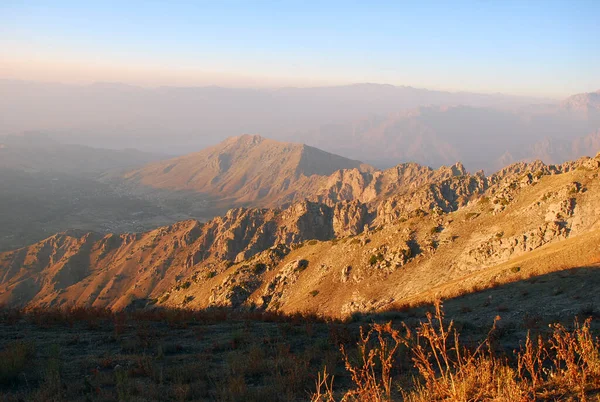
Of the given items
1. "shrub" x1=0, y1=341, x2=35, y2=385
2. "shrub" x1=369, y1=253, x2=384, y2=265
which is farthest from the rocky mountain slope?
"shrub" x1=0, y1=341, x2=35, y2=385

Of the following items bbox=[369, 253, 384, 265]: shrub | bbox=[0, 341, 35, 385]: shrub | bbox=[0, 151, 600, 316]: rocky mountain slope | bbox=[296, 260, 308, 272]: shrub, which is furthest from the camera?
bbox=[296, 260, 308, 272]: shrub

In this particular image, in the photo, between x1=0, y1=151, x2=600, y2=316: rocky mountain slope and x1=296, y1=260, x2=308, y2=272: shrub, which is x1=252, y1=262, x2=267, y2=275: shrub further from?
x1=296, y1=260, x2=308, y2=272: shrub

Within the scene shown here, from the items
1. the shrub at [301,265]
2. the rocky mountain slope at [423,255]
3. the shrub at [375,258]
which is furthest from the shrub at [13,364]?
the shrub at [301,265]

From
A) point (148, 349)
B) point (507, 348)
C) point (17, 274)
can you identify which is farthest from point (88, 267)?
point (507, 348)

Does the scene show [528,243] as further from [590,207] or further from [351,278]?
[351,278]

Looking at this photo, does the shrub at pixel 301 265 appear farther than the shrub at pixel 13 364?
Yes

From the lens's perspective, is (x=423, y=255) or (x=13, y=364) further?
(x=423, y=255)

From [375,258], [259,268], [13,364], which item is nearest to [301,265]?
[259,268]

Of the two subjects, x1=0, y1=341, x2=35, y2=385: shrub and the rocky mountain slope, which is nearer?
x1=0, y1=341, x2=35, y2=385: shrub

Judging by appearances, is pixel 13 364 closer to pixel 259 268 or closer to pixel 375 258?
pixel 375 258

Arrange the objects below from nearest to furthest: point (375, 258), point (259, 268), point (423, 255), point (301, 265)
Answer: point (423, 255) < point (375, 258) < point (301, 265) < point (259, 268)

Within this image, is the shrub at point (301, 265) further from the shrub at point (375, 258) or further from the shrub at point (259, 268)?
the shrub at point (375, 258)

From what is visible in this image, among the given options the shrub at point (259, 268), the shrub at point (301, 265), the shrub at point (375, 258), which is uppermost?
the shrub at point (375, 258)

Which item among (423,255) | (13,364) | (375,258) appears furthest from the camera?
(375,258)
